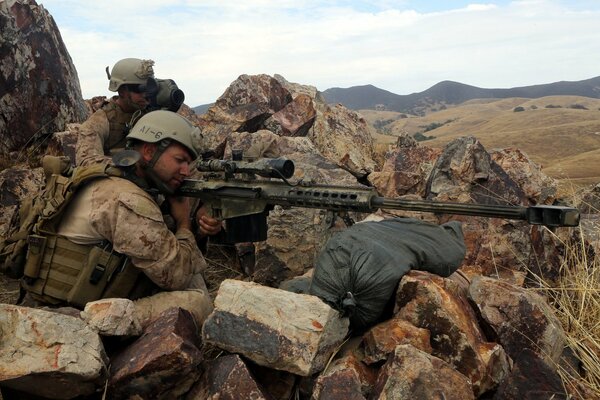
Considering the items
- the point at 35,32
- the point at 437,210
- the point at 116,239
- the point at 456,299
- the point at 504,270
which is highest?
the point at 35,32

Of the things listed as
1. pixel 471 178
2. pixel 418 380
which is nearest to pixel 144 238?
pixel 418 380

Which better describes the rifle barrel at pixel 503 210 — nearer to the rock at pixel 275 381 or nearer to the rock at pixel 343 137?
the rock at pixel 275 381

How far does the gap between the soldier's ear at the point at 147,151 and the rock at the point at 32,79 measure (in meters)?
4.60

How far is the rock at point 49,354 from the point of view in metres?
2.69

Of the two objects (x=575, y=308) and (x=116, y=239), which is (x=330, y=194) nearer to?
(x=116, y=239)

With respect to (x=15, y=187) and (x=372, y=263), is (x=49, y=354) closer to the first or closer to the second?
(x=372, y=263)

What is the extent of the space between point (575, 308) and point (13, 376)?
3.96 m

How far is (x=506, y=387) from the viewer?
10.0ft

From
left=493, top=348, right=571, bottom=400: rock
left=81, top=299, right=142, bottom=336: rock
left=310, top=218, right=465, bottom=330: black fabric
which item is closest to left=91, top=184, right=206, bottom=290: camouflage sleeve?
left=81, top=299, right=142, bottom=336: rock

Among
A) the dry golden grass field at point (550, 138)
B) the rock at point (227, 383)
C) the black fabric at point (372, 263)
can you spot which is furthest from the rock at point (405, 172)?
the rock at point (227, 383)

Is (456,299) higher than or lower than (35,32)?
lower

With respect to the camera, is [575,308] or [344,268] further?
[575,308]

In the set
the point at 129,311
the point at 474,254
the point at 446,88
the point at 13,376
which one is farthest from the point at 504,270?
the point at 446,88

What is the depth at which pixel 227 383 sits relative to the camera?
292cm
